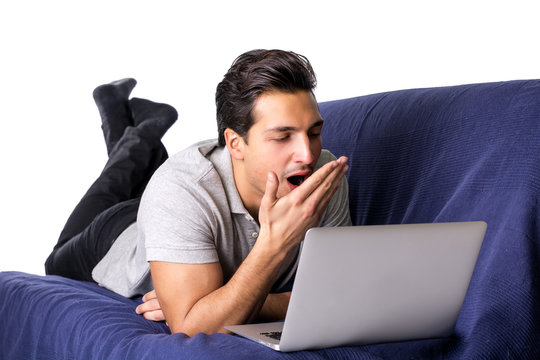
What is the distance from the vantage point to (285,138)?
165 cm

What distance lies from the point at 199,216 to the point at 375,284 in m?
0.55

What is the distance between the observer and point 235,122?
5.75 feet

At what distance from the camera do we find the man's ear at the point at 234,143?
1770 millimetres

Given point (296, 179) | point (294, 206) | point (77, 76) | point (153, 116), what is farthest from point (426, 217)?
point (77, 76)

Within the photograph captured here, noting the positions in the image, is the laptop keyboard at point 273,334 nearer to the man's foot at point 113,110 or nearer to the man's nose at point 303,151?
the man's nose at point 303,151

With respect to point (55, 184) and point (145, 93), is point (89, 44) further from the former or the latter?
point (55, 184)

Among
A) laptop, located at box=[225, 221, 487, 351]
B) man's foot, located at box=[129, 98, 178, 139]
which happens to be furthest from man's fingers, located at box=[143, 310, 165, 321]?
man's foot, located at box=[129, 98, 178, 139]

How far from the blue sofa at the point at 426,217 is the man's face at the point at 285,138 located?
0.37m

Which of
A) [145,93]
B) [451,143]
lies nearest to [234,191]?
[451,143]

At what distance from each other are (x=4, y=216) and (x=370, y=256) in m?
3.00

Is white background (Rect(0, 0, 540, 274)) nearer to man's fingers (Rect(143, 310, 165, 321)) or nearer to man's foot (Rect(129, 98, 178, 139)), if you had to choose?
man's foot (Rect(129, 98, 178, 139))

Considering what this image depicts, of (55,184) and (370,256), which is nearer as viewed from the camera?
(370,256)

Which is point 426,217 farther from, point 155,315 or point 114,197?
point 114,197

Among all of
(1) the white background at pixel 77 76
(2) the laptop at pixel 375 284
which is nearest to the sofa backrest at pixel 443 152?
(2) the laptop at pixel 375 284
